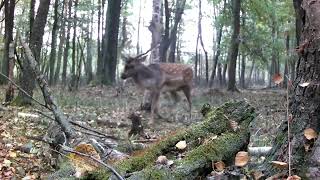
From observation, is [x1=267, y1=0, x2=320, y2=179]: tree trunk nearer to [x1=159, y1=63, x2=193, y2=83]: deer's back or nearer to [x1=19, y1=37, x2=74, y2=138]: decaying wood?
[x1=19, y1=37, x2=74, y2=138]: decaying wood

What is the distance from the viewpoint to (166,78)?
12766 mm

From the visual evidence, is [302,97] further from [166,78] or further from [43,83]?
[166,78]

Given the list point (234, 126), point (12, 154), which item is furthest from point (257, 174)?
point (12, 154)

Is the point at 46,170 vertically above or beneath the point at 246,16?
beneath

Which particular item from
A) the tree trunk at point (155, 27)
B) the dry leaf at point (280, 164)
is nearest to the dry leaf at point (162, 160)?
the dry leaf at point (280, 164)

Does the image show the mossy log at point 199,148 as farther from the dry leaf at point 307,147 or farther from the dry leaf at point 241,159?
the dry leaf at point 307,147

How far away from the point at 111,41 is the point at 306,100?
2094 centimetres

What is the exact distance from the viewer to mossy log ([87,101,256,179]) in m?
3.94

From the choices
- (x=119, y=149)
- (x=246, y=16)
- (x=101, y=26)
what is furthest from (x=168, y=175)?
(x=101, y=26)

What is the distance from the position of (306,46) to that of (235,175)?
1238 mm

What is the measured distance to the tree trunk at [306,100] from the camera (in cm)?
402

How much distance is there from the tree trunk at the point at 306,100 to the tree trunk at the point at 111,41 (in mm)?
20448

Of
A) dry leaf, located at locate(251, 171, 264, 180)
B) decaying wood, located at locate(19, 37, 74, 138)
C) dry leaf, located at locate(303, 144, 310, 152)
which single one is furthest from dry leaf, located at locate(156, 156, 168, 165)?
decaying wood, located at locate(19, 37, 74, 138)

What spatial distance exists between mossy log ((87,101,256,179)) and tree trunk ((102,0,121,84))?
1996 cm
